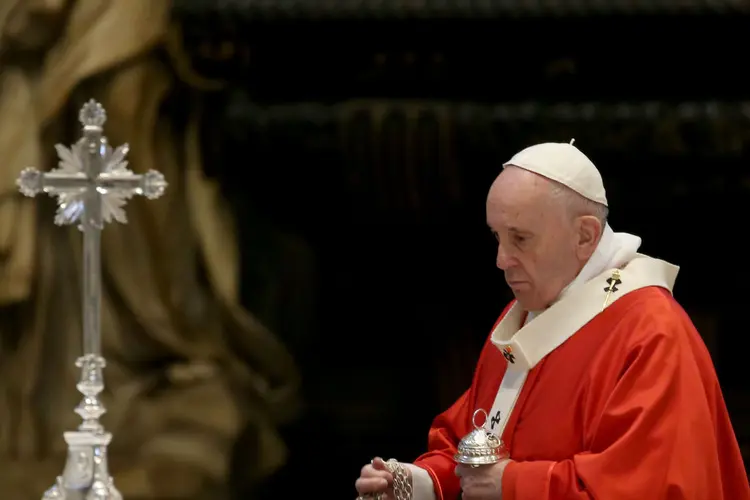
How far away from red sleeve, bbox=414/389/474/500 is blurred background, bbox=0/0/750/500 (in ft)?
6.22

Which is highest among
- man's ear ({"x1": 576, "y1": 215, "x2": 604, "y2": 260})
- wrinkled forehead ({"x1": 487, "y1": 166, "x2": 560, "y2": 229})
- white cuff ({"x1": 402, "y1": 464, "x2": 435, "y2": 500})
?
wrinkled forehead ({"x1": 487, "y1": 166, "x2": 560, "y2": 229})

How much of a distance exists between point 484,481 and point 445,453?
462mm

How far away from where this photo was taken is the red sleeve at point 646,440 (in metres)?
2.73

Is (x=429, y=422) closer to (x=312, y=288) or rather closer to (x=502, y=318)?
(x=312, y=288)

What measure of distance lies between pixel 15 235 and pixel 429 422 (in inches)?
85.8

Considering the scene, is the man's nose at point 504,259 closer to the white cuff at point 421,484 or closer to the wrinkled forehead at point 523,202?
the wrinkled forehead at point 523,202

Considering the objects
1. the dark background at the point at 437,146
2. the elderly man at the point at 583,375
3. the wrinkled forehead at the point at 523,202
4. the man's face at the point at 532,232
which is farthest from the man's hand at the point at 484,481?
the dark background at the point at 437,146

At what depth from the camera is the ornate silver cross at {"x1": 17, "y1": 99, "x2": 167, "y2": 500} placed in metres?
3.28

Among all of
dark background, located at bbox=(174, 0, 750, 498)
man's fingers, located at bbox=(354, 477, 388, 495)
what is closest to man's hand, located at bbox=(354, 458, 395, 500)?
man's fingers, located at bbox=(354, 477, 388, 495)

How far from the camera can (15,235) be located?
5688 mm

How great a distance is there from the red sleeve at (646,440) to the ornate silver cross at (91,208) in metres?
1.18

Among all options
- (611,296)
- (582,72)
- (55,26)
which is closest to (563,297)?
(611,296)

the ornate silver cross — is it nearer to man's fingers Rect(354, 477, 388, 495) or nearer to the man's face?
man's fingers Rect(354, 477, 388, 495)

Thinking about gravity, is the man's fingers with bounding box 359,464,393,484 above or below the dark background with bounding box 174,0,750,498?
below
